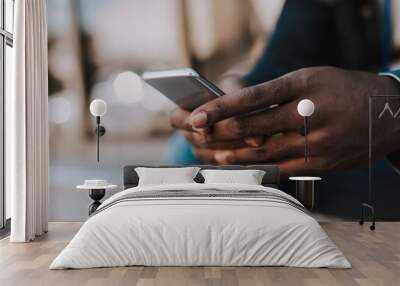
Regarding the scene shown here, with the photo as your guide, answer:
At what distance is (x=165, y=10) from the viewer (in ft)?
25.3

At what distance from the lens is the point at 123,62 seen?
25.5 ft

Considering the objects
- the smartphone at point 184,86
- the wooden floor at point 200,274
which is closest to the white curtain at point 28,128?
the wooden floor at point 200,274

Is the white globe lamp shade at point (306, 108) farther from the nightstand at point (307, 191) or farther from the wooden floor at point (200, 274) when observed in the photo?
the wooden floor at point (200, 274)

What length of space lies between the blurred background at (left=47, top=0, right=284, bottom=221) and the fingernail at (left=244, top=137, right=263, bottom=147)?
92cm

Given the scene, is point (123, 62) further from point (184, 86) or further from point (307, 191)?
point (307, 191)

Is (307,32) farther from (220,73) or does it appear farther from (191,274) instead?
(191,274)

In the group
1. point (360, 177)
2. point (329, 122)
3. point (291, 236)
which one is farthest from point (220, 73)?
point (291, 236)

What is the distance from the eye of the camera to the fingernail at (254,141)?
759 cm

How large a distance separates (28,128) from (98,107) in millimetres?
1148

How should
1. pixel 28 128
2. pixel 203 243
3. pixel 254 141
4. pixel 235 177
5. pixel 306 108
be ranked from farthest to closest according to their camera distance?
pixel 254 141 → pixel 306 108 → pixel 235 177 → pixel 28 128 → pixel 203 243

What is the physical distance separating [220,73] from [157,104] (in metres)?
0.93

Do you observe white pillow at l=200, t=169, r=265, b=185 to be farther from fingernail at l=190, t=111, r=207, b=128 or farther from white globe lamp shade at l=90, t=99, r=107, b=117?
white globe lamp shade at l=90, t=99, r=107, b=117

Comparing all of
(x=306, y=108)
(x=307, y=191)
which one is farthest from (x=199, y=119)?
(x=307, y=191)

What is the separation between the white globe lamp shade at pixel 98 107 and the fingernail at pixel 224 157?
5.17 ft
